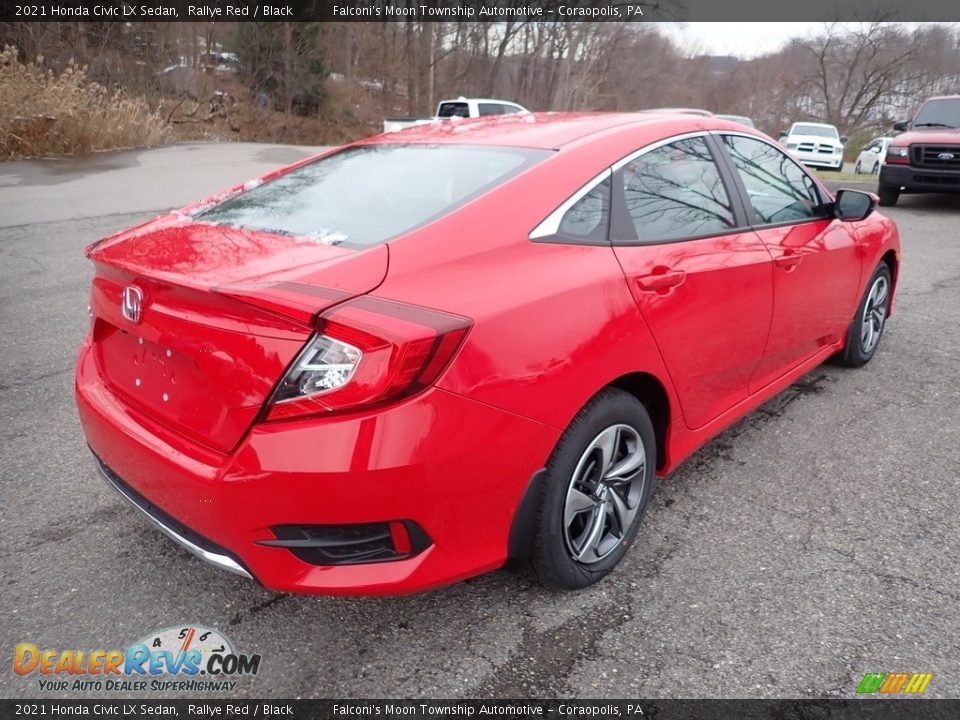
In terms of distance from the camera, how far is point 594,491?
7.52 ft

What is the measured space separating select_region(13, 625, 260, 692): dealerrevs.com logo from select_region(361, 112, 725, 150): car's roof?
1962 mm

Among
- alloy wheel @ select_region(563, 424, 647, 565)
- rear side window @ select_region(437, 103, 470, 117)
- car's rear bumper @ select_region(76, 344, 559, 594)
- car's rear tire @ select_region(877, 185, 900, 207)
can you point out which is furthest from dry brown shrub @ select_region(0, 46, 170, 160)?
car's rear tire @ select_region(877, 185, 900, 207)

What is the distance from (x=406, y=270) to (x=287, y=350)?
39 centimetres

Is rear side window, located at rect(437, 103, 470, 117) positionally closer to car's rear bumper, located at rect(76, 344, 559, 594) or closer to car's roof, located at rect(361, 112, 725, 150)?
car's roof, located at rect(361, 112, 725, 150)

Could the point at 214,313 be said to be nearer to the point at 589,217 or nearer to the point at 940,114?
the point at 589,217

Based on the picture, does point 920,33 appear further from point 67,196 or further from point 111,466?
point 111,466

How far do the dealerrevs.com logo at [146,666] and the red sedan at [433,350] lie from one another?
1.24ft

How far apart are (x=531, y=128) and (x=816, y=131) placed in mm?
26038

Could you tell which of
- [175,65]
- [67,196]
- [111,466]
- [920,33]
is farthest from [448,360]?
[920,33]

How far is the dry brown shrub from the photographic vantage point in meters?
13.2

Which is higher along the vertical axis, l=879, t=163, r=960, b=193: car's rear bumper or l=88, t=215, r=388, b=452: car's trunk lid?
l=879, t=163, r=960, b=193: car's rear bumper

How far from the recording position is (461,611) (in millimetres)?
2262

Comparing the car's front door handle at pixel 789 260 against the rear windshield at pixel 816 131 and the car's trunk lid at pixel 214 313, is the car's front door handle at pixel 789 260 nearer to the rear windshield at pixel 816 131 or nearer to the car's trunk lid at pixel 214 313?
the car's trunk lid at pixel 214 313

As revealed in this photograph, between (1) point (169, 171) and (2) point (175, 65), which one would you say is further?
(2) point (175, 65)
